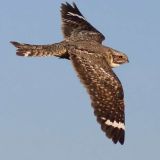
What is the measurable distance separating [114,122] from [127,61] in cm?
498

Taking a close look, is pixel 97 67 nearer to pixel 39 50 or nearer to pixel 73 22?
pixel 39 50

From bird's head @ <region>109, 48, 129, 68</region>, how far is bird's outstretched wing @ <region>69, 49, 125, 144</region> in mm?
1052

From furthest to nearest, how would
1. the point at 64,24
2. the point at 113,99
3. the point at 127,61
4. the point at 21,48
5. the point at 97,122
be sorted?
the point at 64,24 < the point at 127,61 < the point at 21,48 < the point at 113,99 < the point at 97,122

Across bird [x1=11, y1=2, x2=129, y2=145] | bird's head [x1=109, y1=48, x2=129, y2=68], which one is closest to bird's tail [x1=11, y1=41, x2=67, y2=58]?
bird [x1=11, y1=2, x2=129, y2=145]

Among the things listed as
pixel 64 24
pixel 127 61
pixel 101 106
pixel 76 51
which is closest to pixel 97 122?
pixel 101 106

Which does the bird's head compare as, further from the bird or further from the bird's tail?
the bird's tail

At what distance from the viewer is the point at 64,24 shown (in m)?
27.1

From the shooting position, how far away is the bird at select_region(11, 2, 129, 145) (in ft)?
64.5

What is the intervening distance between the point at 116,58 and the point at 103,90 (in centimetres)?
324

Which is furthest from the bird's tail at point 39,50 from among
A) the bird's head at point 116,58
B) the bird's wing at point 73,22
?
the bird's wing at point 73,22

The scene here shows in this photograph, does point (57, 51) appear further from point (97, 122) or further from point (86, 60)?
point (97, 122)

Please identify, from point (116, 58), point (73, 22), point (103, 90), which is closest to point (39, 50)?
point (116, 58)

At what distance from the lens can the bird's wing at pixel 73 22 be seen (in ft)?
86.1

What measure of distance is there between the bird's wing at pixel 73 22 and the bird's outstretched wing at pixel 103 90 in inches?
149
